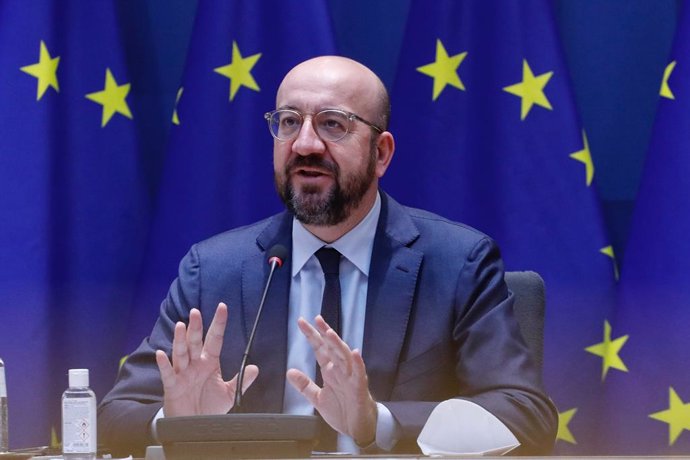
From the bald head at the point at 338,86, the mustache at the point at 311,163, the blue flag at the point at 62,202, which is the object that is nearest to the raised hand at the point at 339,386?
the mustache at the point at 311,163

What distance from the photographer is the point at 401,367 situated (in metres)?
2.79

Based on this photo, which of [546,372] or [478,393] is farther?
[546,372]

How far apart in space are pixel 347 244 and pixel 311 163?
0.24 meters

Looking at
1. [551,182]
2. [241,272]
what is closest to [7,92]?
[241,272]

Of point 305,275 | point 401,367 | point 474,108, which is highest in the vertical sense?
point 474,108

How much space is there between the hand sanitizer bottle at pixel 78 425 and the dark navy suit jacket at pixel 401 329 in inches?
19.8

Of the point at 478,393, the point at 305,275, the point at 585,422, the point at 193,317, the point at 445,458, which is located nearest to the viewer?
the point at 445,458

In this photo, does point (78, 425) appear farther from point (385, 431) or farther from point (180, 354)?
point (385, 431)

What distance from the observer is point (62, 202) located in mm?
3742

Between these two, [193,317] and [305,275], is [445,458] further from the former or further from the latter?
[305,275]

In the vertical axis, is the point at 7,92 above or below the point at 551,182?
above

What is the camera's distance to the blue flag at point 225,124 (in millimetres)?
3652

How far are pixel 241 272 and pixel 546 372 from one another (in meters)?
1.20

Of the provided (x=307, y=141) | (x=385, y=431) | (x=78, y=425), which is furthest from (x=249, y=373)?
(x=307, y=141)
